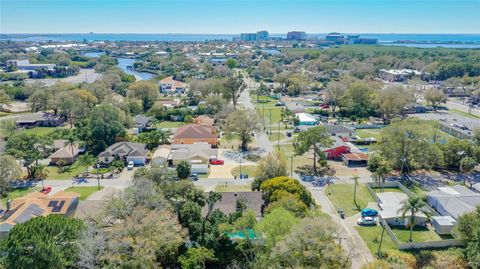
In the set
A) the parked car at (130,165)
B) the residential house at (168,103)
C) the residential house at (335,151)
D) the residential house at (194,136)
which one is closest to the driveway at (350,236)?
the residential house at (335,151)

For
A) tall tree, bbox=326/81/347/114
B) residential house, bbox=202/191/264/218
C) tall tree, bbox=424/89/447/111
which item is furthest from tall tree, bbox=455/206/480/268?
tall tree, bbox=424/89/447/111

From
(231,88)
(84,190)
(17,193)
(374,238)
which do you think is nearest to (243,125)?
(84,190)

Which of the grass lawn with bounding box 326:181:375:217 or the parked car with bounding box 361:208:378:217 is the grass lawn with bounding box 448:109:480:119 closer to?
the grass lawn with bounding box 326:181:375:217

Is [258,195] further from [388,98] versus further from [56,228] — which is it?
[388,98]

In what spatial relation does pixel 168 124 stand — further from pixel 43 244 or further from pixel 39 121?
pixel 43 244

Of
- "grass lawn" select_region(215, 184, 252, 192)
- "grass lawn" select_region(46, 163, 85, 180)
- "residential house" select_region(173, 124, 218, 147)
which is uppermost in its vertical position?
"residential house" select_region(173, 124, 218, 147)

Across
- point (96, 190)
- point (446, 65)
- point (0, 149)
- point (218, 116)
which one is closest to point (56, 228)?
point (96, 190)

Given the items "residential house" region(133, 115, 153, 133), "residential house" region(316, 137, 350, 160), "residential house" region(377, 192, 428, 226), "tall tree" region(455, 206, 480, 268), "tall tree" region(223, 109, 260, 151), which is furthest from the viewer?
"residential house" region(133, 115, 153, 133)
